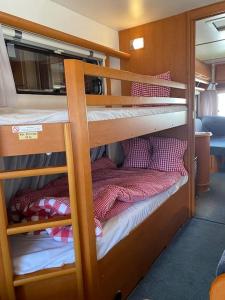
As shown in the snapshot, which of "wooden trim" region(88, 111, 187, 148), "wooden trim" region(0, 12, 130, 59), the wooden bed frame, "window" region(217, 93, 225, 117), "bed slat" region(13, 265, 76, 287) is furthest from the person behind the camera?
"window" region(217, 93, 225, 117)

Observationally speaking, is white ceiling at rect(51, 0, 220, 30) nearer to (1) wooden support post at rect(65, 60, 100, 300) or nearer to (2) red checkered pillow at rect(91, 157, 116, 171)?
(1) wooden support post at rect(65, 60, 100, 300)

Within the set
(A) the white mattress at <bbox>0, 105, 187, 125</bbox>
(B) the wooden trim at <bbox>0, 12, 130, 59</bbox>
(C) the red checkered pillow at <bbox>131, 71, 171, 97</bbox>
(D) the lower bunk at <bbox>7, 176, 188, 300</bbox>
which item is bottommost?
(D) the lower bunk at <bbox>7, 176, 188, 300</bbox>

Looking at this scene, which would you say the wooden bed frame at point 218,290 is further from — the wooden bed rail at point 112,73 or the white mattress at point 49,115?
the wooden bed rail at point 112,73

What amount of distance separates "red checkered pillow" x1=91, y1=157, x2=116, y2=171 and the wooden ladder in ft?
4.54

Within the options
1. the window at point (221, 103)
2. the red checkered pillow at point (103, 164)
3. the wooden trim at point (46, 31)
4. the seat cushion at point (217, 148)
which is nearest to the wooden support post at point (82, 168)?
the wooden trim at point (46, 31)

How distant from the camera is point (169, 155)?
101 inches

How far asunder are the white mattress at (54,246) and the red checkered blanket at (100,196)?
5 centimetres

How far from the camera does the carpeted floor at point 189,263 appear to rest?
5.39ft

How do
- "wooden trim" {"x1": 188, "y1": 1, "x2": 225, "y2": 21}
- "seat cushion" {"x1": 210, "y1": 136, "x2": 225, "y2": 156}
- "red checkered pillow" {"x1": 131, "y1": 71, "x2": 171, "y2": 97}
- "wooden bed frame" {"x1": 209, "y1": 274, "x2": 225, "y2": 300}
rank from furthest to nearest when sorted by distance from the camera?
"seat cushion" {"x1": 210, "y1": 136, "x2": 225, "y2": 156}
"red checkered pillow" {"x1": 131, "y1": 71, "x2": 171, "y2": 97}
"wooden trim" {"x1": 188, "y1": 1, "x2": 225, "y2": 21}
"wooden bed frame" {"x1": 209, "y1": 274, "x2": 225, "y2": 300}

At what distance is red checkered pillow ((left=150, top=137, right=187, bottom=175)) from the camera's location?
2549 millimetres

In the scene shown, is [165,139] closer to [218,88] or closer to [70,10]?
[70,10]

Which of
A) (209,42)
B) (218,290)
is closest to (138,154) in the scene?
(218,290)

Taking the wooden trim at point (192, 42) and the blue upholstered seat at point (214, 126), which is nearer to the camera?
the wooden trim at point (192, 42)

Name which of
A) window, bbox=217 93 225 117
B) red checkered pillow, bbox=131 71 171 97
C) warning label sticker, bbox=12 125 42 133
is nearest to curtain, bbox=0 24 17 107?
warning label sticker, bbox=12 125 42 133
